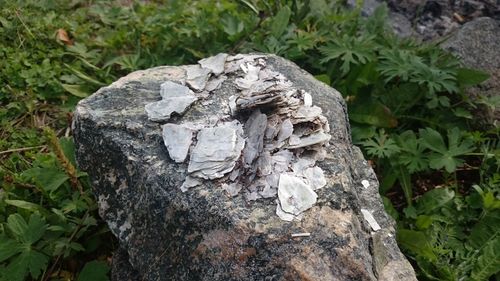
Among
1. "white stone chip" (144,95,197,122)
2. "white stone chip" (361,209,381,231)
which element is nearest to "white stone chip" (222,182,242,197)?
"white stone chip" (144,95,197,122)

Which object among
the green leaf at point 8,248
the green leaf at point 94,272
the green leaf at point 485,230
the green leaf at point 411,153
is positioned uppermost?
the green leaf at point 8,248

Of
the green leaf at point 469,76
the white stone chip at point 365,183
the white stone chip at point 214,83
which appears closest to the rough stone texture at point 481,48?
the green leaf at point 469,76

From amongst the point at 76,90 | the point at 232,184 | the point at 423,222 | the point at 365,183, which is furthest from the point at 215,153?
the point at 76,90

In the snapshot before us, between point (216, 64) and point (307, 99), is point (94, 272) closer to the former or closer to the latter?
point (216, 64)

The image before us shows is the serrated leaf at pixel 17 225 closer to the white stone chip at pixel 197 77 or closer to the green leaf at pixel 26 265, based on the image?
the green leaf at pixel 26 265

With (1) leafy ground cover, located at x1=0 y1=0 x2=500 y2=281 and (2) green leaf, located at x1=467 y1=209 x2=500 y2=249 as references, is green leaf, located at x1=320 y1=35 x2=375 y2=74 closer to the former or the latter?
(1) leafy ground cover, located at x1=0 y1=0 x2=500 y2=281

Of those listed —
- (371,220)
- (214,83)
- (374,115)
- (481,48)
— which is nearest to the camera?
(371,220)
